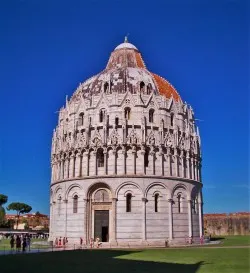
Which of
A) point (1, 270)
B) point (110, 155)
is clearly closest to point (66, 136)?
point (110, 155)

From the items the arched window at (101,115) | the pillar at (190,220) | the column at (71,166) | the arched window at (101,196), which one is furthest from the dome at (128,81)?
the pillar at (190,220)

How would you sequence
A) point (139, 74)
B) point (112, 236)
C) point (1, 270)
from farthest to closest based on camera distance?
point (139, 74) → point (112, 236) → point (1, 270)

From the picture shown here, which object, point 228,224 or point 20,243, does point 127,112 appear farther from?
point 228,224

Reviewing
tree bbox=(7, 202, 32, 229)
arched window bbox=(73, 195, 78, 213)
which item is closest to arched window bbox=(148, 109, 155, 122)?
arched window bbox=(73, 195, 78, 213)

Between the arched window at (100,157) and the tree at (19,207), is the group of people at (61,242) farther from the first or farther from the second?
the tree at (19,207)

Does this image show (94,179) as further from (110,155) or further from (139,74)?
(139,74)

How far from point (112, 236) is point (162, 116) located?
49.2 feet

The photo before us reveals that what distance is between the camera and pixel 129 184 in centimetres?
3997

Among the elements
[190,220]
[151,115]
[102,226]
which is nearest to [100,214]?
[102,226]

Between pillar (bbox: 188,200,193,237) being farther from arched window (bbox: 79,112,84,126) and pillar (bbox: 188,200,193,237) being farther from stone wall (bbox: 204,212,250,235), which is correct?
stone wall (bbox: 204,212,250,235)

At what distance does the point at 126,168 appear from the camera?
40.5 meters

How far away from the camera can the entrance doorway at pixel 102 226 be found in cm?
3988

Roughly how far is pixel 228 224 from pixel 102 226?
48.4 metres

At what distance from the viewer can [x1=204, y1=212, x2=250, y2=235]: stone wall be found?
255ft
